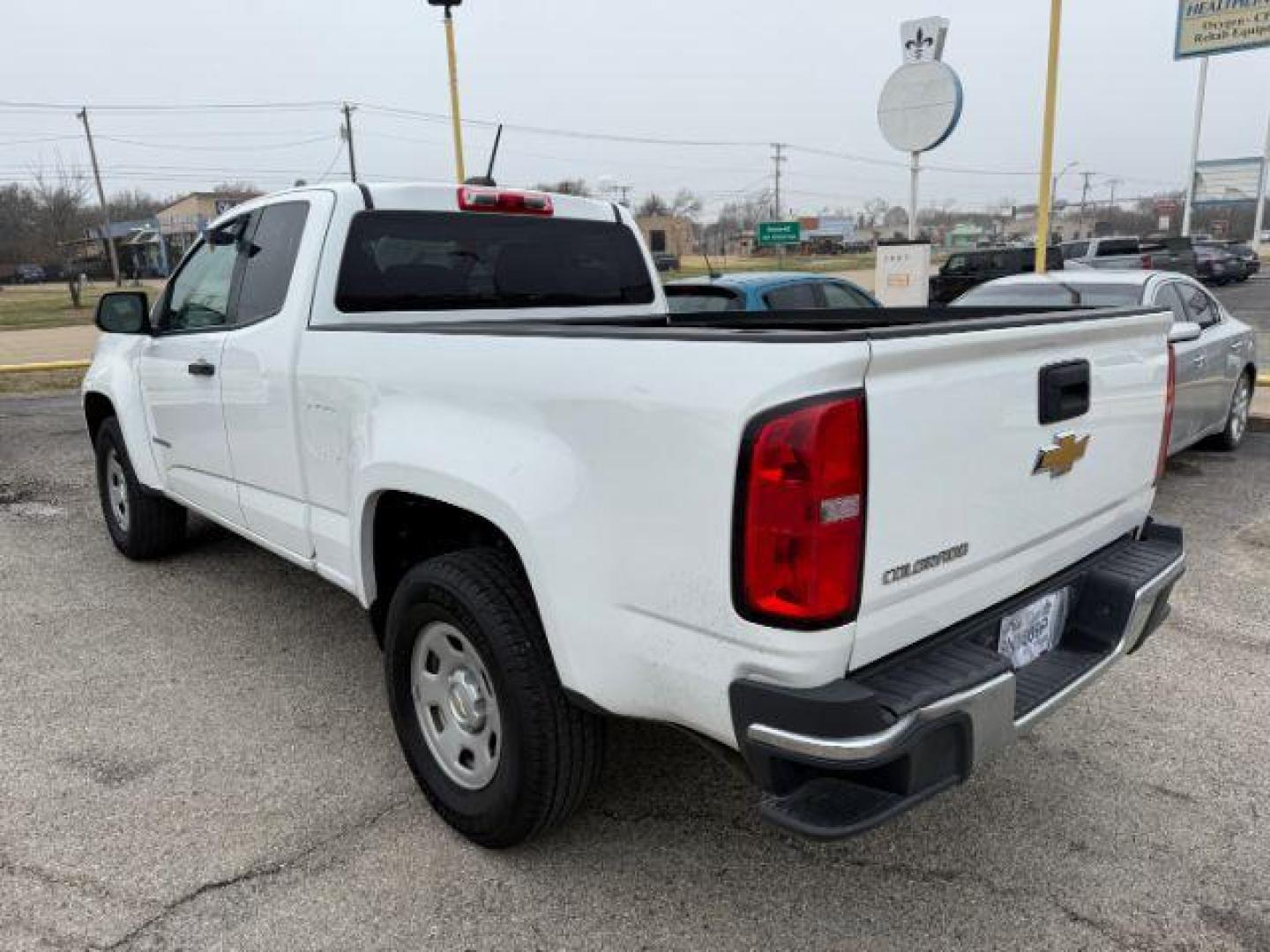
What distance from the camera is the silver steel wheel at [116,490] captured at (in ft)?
17.8

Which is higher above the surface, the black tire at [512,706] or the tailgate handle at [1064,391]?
the tailgate handle at [1064,391]

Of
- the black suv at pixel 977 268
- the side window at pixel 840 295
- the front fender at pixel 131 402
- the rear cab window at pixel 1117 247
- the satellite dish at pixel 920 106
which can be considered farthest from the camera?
the rear cab window at pixel 1117 247

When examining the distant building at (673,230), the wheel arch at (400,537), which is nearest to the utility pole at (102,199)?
the distant building at (673,230)

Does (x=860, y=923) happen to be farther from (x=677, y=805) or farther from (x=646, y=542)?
(x=646, y=542)

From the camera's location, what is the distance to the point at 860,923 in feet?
8.04

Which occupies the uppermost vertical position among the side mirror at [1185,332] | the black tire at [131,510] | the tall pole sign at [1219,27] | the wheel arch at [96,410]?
the tall pole sign at [1219,27]

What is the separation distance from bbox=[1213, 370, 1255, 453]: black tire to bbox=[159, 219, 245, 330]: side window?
7.39 m

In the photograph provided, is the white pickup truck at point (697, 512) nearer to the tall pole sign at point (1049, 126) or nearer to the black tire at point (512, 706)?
the black tire at point (512, 706)

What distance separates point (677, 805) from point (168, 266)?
82.8 metres

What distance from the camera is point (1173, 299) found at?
710 centimetres

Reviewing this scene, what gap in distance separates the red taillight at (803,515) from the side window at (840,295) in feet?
22.7

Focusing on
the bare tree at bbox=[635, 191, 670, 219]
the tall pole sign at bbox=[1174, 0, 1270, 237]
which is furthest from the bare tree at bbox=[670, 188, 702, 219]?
the tall pole sign at bbox=[1174, 0, 1270, 237]

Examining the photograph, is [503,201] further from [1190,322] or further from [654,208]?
[654,208]

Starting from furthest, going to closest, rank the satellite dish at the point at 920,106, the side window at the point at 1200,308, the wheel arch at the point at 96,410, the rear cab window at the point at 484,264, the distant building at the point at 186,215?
the distant building at the point at 186,215, the satellite dish at the point at 920,106, the side window at the point at 1200,308, the wheel arch at the point at 96,410, the rear cab window at the point at 484,264
